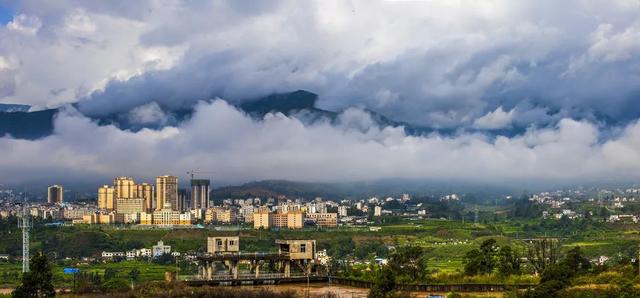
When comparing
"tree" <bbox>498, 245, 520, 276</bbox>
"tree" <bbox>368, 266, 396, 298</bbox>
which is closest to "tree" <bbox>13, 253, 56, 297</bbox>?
"tree" <bbox>368, 266, 396, 298</bbox>

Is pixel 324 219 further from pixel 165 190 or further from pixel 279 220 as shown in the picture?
pixel 165 190

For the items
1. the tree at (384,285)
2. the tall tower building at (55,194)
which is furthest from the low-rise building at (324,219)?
the tree at (384,285)

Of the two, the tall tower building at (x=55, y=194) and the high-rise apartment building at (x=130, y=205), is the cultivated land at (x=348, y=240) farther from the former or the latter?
the tall tower building at (x=55, y=194)

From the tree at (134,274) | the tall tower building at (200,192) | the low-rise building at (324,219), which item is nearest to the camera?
the tree at (134,274)

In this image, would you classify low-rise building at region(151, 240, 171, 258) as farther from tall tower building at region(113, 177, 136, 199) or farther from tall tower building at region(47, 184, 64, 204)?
tall tower building at region(47, 184, 64, 204)

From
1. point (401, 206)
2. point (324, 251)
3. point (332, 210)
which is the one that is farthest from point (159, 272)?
point (401, 206)

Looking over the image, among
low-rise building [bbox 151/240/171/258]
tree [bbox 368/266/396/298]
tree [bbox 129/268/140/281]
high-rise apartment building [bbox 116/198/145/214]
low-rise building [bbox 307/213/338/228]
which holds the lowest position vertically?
tree [bbox 129/268/140/281]
